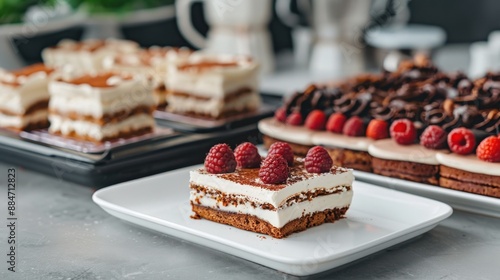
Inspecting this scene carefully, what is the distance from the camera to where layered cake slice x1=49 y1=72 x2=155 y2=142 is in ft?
9.45

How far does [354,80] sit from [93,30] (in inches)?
78.3

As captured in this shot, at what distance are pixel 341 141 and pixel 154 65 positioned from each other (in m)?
1.30

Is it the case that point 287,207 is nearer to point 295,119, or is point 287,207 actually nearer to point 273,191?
point 273,191

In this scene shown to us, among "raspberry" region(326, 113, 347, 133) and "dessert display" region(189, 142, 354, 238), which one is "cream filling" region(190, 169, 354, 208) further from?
"raspberry" region(326, 113, 347, 133)

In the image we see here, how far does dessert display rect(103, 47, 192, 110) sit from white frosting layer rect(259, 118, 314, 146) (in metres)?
0.77

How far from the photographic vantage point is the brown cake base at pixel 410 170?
2334 mm

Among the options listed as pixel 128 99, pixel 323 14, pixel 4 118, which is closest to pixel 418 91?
pixel 128 99

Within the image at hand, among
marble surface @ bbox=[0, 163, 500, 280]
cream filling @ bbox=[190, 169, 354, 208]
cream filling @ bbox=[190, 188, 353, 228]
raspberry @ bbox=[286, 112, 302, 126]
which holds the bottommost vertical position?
marble surface @ bbox=[0, 163, 500, 280]

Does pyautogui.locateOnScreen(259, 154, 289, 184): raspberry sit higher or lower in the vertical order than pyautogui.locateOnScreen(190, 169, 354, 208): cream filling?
higher

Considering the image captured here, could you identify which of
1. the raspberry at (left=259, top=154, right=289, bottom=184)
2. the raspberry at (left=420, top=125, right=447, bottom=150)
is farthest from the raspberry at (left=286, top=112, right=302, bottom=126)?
the raspberry at (left=259, top=154, right=289, bottom=184)

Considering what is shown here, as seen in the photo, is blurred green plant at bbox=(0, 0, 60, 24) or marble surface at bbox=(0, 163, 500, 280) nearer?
marble surface at bbox=(0, 163, 500, 280)

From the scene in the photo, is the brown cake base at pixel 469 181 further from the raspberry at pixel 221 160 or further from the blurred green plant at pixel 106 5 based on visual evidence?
the blurred green plant at pixel 106 5

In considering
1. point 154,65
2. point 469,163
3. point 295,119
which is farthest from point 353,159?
point 154,65

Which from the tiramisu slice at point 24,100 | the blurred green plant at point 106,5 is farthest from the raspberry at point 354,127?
the blurred green plant at point 106,5
